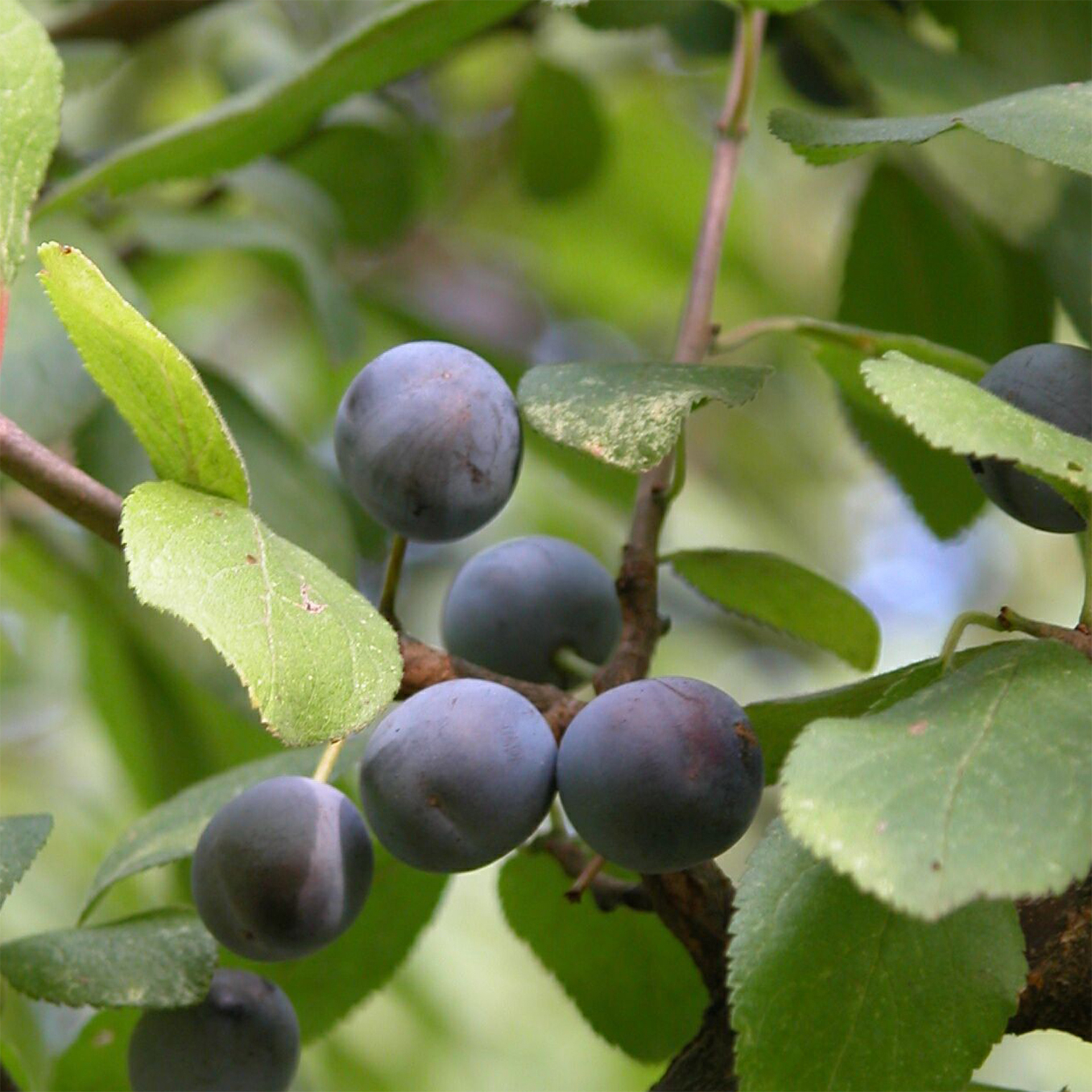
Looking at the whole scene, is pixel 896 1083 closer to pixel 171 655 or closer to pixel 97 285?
pixel 97 285

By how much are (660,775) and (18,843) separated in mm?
265

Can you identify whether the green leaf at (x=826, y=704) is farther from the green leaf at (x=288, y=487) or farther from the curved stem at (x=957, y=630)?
the green leaf at (x=288, y=487)

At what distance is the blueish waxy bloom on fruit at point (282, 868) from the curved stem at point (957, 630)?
0.26 metres

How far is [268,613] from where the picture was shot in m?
0.54

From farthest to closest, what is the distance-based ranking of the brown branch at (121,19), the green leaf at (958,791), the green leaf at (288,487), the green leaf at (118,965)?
the brown branch at (121,19) → the green leaf at (288,487) → the green leaf at (118,965) → the green leaf at (958,791)

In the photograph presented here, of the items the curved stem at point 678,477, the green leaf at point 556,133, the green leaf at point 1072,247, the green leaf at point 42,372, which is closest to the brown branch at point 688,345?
the curved stem at point 678,477

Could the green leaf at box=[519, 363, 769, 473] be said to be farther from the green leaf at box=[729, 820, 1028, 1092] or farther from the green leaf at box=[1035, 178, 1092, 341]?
the green leaf at box=[1035, 178, 1092, 341]

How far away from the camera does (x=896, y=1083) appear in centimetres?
53

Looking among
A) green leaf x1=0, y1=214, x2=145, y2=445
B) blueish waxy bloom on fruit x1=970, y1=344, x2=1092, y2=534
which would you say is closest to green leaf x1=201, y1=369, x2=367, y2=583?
green leaf x1=0, y1=214, x2=145, y2=445

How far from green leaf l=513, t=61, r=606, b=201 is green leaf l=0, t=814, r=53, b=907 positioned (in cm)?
105

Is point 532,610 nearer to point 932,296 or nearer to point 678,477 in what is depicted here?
point 678,477

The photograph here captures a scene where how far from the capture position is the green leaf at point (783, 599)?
79 centimetres

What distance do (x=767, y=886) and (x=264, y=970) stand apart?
1.37ft

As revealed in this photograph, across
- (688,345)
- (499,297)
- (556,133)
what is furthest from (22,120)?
(499,297)
